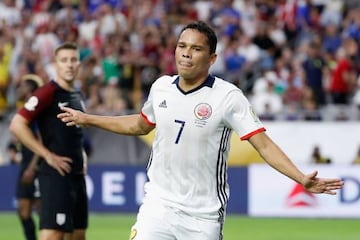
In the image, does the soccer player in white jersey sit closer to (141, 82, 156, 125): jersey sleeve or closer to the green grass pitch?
(141, 82, 156, 125): jersey sleeve

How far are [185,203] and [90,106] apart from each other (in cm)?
1419

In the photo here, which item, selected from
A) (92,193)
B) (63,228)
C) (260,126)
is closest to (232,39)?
(92,193)

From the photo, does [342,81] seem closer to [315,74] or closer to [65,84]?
[315,74]

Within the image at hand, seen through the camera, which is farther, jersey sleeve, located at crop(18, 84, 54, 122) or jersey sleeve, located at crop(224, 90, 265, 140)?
jersey sleeve, located at crop(18, 84, 54, 122)

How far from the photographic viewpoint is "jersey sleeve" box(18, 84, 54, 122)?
1071 centimetres

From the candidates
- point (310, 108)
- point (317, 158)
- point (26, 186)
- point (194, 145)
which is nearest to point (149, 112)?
point (194, 145)

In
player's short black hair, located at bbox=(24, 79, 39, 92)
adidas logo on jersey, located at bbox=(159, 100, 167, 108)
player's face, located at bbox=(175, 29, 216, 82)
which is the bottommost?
adidas logo on jersey, located at bbox=(159, 100, 167, 108)

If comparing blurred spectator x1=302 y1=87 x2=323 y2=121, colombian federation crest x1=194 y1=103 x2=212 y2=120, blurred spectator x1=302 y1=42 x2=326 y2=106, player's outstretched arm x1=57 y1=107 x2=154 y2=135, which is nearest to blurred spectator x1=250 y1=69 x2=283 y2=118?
blurred spectator x1=302 y1=87 x2=323 y2=121

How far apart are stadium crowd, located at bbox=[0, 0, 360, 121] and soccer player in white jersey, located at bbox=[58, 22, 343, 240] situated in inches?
505

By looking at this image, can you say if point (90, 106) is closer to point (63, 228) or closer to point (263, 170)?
point (263, 170)

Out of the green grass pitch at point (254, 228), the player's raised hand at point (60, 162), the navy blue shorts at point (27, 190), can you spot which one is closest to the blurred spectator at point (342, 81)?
the green grass pitch at point (254, 228)

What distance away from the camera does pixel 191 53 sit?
796 centimetres

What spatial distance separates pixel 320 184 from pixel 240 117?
759 millimetres

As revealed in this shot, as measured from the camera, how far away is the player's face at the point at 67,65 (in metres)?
10.9
